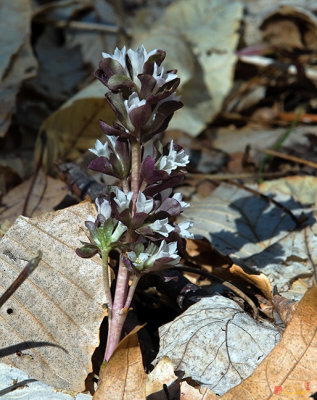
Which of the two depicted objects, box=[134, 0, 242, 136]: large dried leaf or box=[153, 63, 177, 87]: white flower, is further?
box=[134, 0, 242, 136]: large dried leaf

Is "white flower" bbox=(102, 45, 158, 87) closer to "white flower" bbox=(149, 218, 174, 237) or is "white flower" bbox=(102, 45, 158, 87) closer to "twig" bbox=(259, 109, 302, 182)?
"white flower" bbox=(149, 218, 174, 237)

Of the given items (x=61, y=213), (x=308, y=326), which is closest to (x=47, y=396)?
(x=61, y=213)

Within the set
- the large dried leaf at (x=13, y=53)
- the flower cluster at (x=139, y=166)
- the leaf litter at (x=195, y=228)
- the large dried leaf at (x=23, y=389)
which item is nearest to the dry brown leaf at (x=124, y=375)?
the leaf litter at (x=195, y=228)

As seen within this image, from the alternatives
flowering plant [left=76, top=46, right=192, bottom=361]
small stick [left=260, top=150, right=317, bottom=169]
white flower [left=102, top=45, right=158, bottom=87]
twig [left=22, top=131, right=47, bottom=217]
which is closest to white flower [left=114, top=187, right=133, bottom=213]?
flowering plant [left=76, top=46, right=192, bottom=361]

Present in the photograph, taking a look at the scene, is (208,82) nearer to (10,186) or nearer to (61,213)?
(10,186)

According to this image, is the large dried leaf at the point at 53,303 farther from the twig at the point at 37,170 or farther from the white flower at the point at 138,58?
the twig at the point at 37,170

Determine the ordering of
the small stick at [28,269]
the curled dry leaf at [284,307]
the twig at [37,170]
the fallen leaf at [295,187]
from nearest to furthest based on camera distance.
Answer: the small stick at [28,269] → the curled dry leaf at [284,307] → the twig at [37,170] → the fallen leaf at [295,187]
